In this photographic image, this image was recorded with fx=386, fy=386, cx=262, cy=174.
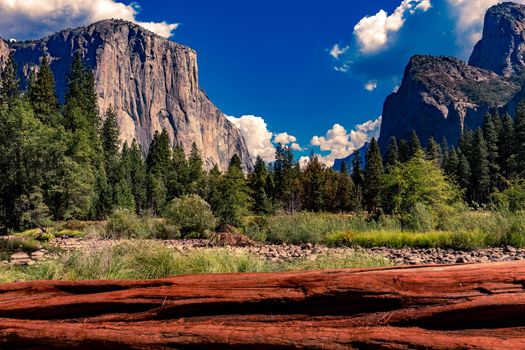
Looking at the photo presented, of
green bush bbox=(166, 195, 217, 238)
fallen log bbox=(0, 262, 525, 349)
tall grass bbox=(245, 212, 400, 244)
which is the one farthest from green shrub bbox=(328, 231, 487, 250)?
fallen log bbox=(0, 262, 525, 349)

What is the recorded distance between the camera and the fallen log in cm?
169

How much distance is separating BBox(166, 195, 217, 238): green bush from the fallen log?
22035 mm

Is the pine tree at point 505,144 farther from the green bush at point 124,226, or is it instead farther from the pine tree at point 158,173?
the green bush at point 124,226

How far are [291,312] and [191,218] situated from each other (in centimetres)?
2268

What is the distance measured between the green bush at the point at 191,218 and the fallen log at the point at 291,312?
2204 centimetres

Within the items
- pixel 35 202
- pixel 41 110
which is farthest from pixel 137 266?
pixel 41 110

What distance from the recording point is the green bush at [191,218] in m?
24.1

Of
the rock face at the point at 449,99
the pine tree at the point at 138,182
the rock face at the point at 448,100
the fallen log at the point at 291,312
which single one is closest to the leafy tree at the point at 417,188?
the fallen log at the point at 291,312

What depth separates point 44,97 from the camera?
152 feet

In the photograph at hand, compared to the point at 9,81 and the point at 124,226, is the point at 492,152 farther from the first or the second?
the point at 9,81

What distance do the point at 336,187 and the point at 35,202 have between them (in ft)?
168

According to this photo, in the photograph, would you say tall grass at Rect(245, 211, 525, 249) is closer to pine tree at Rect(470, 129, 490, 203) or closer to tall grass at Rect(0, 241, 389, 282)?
tall grass at Rect(0, 241, 389, 282)

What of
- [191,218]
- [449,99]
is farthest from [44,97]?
[449,99]

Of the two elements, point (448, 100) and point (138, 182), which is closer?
point (138, 182)
